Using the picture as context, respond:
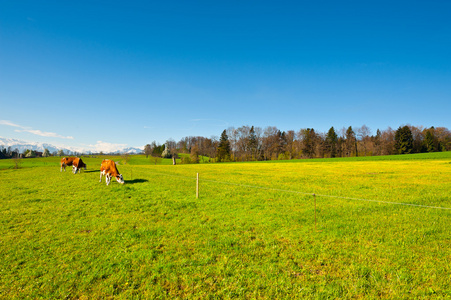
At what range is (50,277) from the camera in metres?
4.88

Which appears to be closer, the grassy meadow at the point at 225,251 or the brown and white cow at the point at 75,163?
the grassy meadow at the point at 225,251

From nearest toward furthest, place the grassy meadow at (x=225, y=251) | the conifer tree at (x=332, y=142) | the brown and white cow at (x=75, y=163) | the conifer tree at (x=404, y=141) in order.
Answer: the grassy meadow at (x=225, y=251) < the brown and white cow at (x=75, y=163) < the conifer tree at (x=404, y=141) < the conifer tree at (x=332, y=142)

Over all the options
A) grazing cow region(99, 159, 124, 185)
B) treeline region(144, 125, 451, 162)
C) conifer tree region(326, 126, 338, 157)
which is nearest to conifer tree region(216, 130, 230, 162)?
treeline region(144, 125, 451, 162)

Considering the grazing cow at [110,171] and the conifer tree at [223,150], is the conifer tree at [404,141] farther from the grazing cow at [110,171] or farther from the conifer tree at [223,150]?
the grazing cow at [110,171]

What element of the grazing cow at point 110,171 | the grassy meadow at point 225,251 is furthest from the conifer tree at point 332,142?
the grazing cow at point 110,171

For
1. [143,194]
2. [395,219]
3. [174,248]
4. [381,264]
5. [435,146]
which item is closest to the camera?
[381,264]

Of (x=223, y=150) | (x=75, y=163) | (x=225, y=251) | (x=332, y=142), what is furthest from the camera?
(x=332, y=142)

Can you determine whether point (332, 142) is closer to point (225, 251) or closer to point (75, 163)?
point (75, 163)

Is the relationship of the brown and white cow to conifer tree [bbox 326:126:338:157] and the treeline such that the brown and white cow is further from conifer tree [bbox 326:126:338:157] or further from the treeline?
conifer tree [bbox 326:126:338:157]

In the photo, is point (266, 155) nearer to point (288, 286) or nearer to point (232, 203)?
point (232, 203)

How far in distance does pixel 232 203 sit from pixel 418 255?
7.86 m

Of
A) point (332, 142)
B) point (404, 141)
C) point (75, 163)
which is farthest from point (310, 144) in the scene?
point (75, 163)

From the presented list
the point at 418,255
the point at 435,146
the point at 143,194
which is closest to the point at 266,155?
the point at 435,146

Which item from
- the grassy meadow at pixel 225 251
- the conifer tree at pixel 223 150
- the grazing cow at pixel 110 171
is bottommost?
the grassy meadow at pixel 225 251
